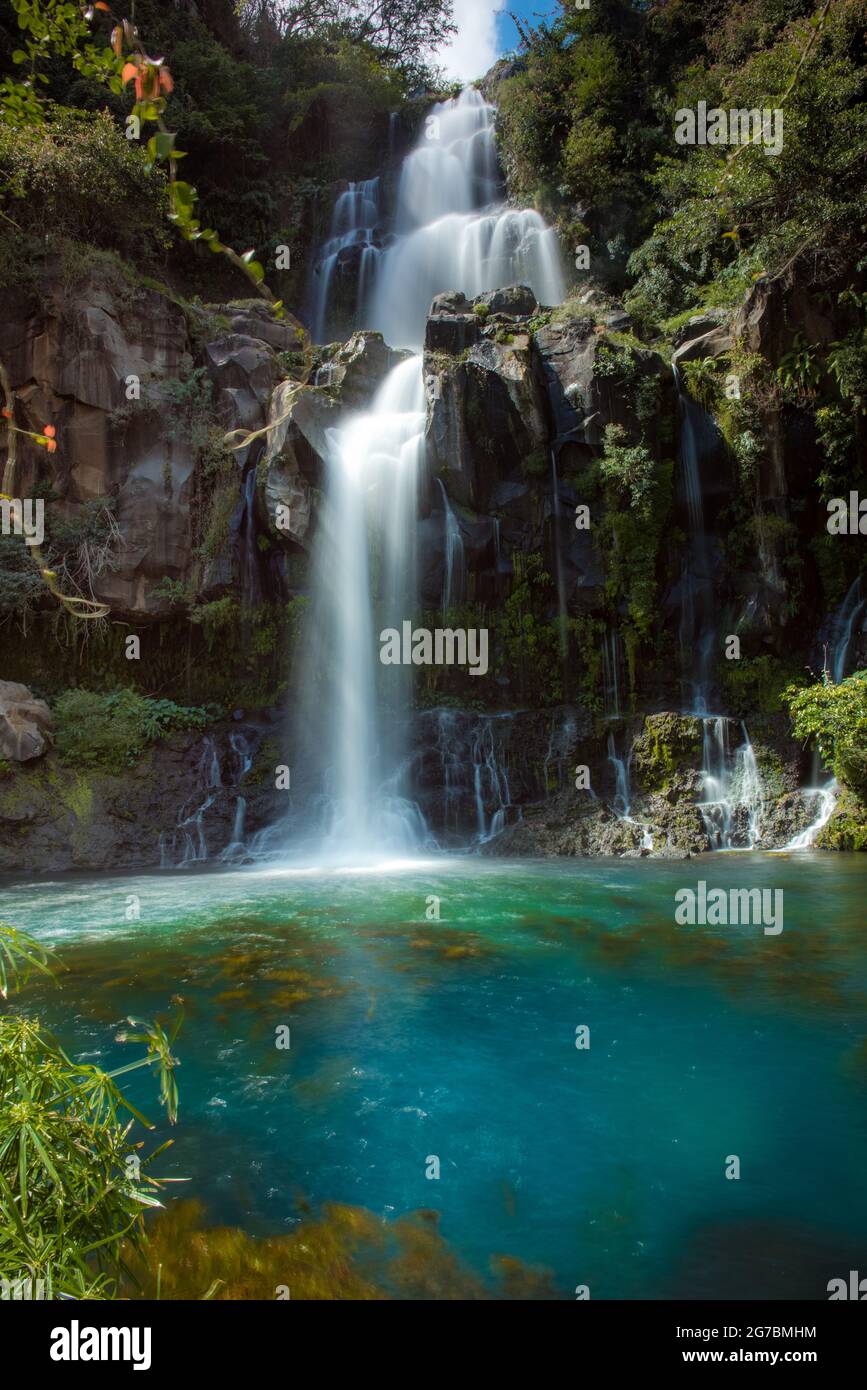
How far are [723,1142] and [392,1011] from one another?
2.63 metres

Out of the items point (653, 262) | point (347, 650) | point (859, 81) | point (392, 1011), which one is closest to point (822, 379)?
point (859, 81)

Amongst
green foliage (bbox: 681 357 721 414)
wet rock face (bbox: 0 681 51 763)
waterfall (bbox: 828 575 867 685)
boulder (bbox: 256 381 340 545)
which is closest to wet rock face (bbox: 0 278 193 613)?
boulder (bbox: 256 381 340 545)

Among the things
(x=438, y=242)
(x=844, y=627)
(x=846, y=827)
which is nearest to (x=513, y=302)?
(x=438, y=242)

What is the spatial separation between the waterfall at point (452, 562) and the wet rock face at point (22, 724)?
26.0 ft

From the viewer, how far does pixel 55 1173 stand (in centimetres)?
183

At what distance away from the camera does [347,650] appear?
16000mm

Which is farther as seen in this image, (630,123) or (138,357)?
(630,123)

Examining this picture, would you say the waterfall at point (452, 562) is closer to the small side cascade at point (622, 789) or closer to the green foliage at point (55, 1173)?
the small side cascade at point (622, 789)

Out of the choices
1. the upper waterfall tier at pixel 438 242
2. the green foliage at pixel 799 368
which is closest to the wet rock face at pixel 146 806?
the green foliage at pixel 799 368

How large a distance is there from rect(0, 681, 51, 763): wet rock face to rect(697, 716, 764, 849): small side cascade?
11488mm

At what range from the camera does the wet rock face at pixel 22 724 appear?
1312 centimetres

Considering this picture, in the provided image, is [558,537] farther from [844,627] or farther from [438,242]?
[438,242]

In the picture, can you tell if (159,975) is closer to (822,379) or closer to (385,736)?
(385,736)

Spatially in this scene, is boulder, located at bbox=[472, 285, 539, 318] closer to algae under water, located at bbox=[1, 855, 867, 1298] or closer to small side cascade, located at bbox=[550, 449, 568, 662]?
small side cascade, located at bbox=[550, 449, 568, 662]
